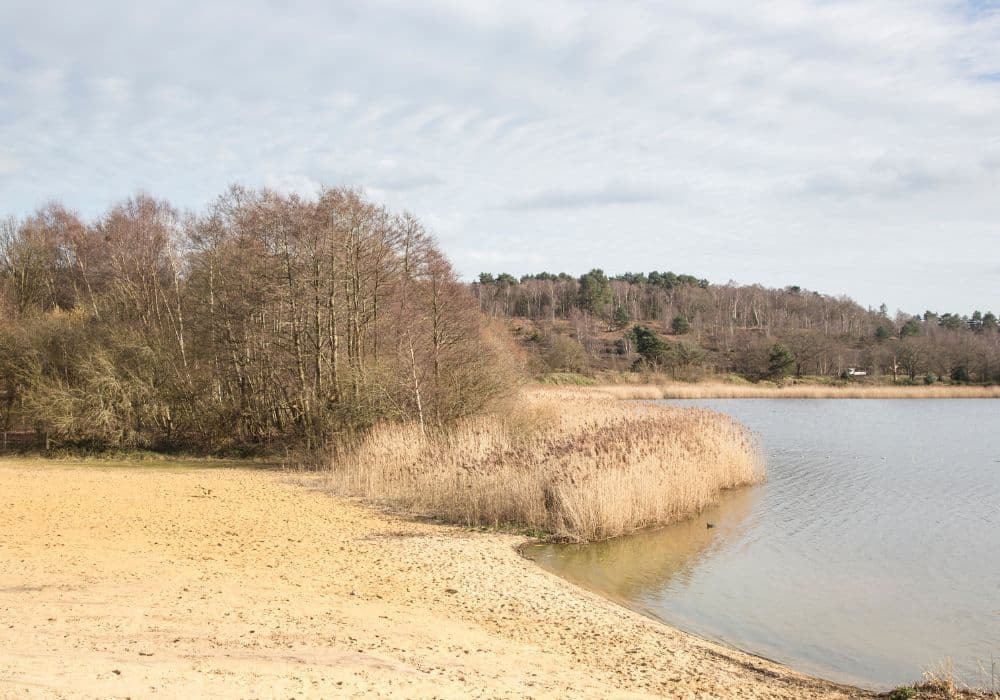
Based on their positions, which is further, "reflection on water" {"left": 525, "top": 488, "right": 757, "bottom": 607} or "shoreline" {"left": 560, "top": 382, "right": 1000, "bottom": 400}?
"shoreline" {"left": 560, "top": 382, "right": 1000, "bottom": 400}

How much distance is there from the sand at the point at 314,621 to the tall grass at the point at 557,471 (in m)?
1.05

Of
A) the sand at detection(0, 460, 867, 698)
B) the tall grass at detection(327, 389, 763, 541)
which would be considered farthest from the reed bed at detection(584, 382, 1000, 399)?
the sand at detection(0, 460, 867, 698)

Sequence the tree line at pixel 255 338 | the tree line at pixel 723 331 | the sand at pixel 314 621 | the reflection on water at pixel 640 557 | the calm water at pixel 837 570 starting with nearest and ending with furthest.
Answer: the sand at pixel 314 621, the calm water at pixel 837 570, the reflection on water at pixel 640 557, the tree line at pixel 255 338, the tree line at pixel 723 331

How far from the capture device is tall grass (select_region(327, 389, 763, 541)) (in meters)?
12.7

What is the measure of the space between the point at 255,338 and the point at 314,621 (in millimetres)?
17129

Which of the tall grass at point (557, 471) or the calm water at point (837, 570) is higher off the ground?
the tall grass at point (557, 471)

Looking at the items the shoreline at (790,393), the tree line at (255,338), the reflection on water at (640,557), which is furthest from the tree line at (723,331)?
the reflection on water at (640,557)

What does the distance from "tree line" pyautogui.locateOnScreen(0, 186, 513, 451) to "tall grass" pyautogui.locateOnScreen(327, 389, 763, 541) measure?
6.46 ft

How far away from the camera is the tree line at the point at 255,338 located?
68.8 feet

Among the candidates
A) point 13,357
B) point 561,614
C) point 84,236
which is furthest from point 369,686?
point 84,236

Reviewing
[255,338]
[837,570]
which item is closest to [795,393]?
[255,338]

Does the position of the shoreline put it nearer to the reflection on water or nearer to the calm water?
the calm water

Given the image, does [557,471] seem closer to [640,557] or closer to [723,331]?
[640,557]

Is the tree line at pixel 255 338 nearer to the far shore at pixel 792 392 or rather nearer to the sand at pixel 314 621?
the sand at pixel 314 621
